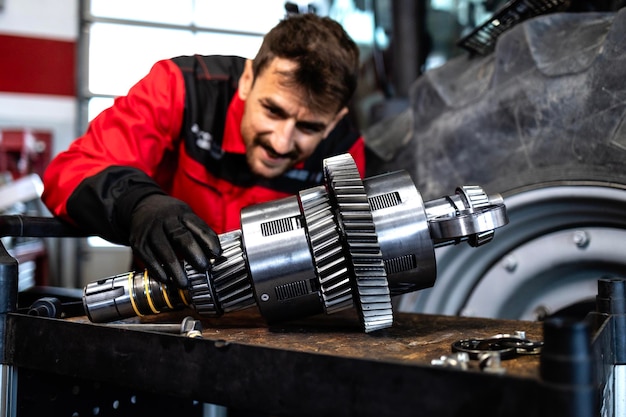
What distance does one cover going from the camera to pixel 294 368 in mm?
476

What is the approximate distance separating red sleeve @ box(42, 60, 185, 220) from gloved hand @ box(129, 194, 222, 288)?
198 millimetres

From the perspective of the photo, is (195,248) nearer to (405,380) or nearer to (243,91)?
(405,380)

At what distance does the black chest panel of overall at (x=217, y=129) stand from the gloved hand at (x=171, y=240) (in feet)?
1.34

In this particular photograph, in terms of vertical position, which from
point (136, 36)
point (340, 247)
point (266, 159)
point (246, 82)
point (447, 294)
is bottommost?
point (447, 294)

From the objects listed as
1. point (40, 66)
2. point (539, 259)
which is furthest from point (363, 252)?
point (40, 66)

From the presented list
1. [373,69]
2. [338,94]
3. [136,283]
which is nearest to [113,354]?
[136,283]

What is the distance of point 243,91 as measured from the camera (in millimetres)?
1159

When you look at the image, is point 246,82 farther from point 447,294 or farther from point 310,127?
point 447,294

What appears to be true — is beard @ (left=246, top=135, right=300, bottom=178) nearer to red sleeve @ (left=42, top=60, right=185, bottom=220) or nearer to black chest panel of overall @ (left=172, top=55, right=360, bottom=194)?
black chest panel of overall @ (left=172, top=55, right=360, bottom=194)

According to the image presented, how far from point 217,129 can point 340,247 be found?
1.98ft

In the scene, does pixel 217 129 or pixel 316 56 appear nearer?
pixel 316 56

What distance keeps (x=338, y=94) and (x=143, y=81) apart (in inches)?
15.0

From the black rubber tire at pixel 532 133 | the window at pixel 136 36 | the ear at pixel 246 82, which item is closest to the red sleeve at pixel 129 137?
the ear at pixel 246 82

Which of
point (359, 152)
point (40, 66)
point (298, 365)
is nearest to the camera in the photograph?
point (298, 365)
